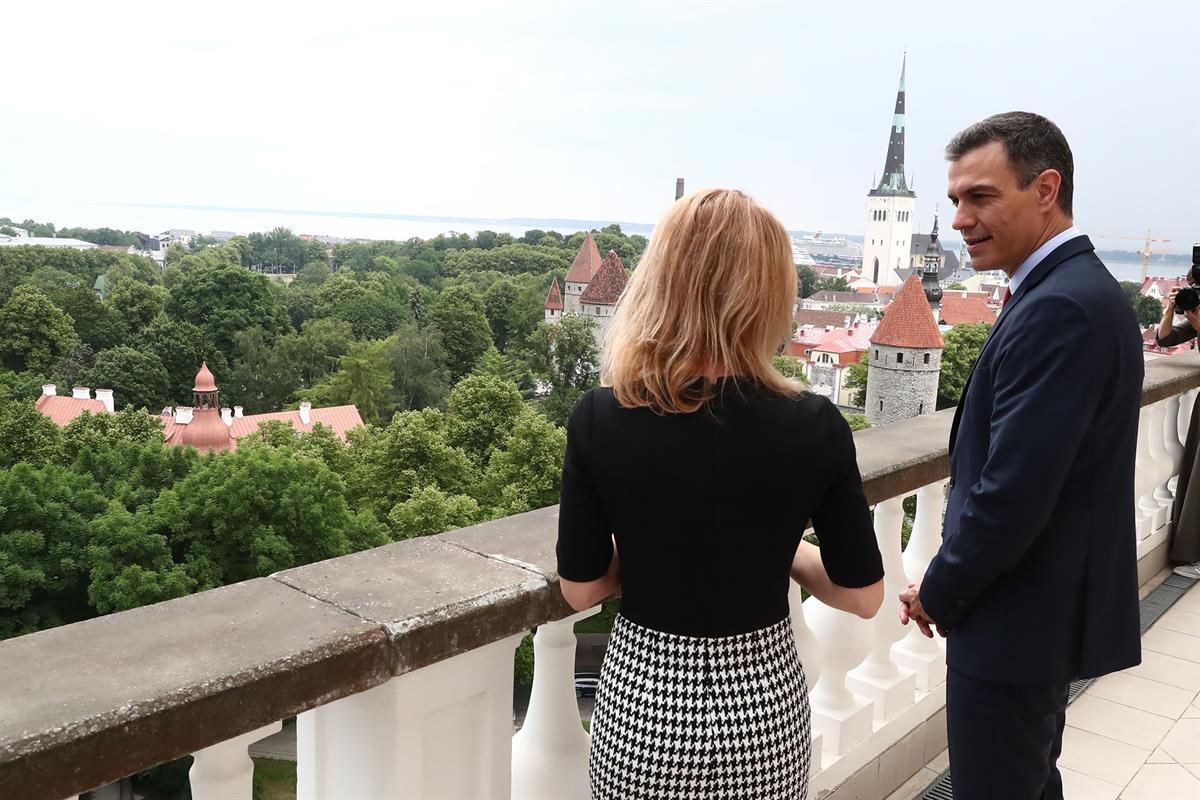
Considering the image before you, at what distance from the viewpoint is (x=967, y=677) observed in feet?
5.77

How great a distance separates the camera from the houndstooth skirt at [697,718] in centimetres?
137

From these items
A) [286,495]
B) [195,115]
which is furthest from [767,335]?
[195,115]

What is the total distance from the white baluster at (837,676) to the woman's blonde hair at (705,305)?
1.17 m

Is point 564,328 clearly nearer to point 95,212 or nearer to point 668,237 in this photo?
point 668,237

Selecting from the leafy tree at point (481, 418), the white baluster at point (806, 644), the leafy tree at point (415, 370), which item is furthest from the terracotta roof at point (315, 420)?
the white baluster at point (806, 644)

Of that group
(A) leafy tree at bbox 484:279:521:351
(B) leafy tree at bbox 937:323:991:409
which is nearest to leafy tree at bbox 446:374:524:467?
(B) leafy tree at bbox 937:323:991:409

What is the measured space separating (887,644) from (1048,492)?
3.82 ft

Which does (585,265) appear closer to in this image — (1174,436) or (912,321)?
(912,321)

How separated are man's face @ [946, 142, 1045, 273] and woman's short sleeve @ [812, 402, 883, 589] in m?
0.59

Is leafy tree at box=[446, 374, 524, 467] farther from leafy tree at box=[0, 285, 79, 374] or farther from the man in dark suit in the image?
leafy tree at box=[0, 285, 79, 374]

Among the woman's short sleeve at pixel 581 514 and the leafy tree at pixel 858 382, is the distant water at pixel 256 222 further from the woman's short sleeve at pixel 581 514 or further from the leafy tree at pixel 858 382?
the woman's short sleeve at pixel 581 514

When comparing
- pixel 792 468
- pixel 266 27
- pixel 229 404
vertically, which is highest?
pixel 266 27

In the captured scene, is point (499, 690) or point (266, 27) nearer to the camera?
point (499, 690)

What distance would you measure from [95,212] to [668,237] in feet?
509
